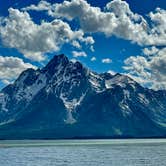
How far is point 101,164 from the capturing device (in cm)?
12231

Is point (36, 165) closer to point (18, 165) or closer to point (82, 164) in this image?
point (18, 165)

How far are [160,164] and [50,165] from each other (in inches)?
1188

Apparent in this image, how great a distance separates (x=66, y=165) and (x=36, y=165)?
8.28m

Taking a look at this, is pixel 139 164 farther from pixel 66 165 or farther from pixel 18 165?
pixel 18 165

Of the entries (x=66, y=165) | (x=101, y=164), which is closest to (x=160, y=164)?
(x=101, y=164)

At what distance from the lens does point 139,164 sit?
12019 cm

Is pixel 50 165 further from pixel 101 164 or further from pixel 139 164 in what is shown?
pixel 139 164

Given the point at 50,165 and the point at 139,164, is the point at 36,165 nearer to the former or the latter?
the point at 50,165

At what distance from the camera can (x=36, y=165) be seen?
12094 centimetres

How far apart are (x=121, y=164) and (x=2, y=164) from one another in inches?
1341

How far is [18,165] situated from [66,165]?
13.4m

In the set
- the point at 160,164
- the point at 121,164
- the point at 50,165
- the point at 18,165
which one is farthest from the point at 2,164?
the point at 160,164

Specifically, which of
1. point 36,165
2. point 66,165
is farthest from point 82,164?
point 36,165

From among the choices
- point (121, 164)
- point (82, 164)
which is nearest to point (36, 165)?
point (82, 164)
